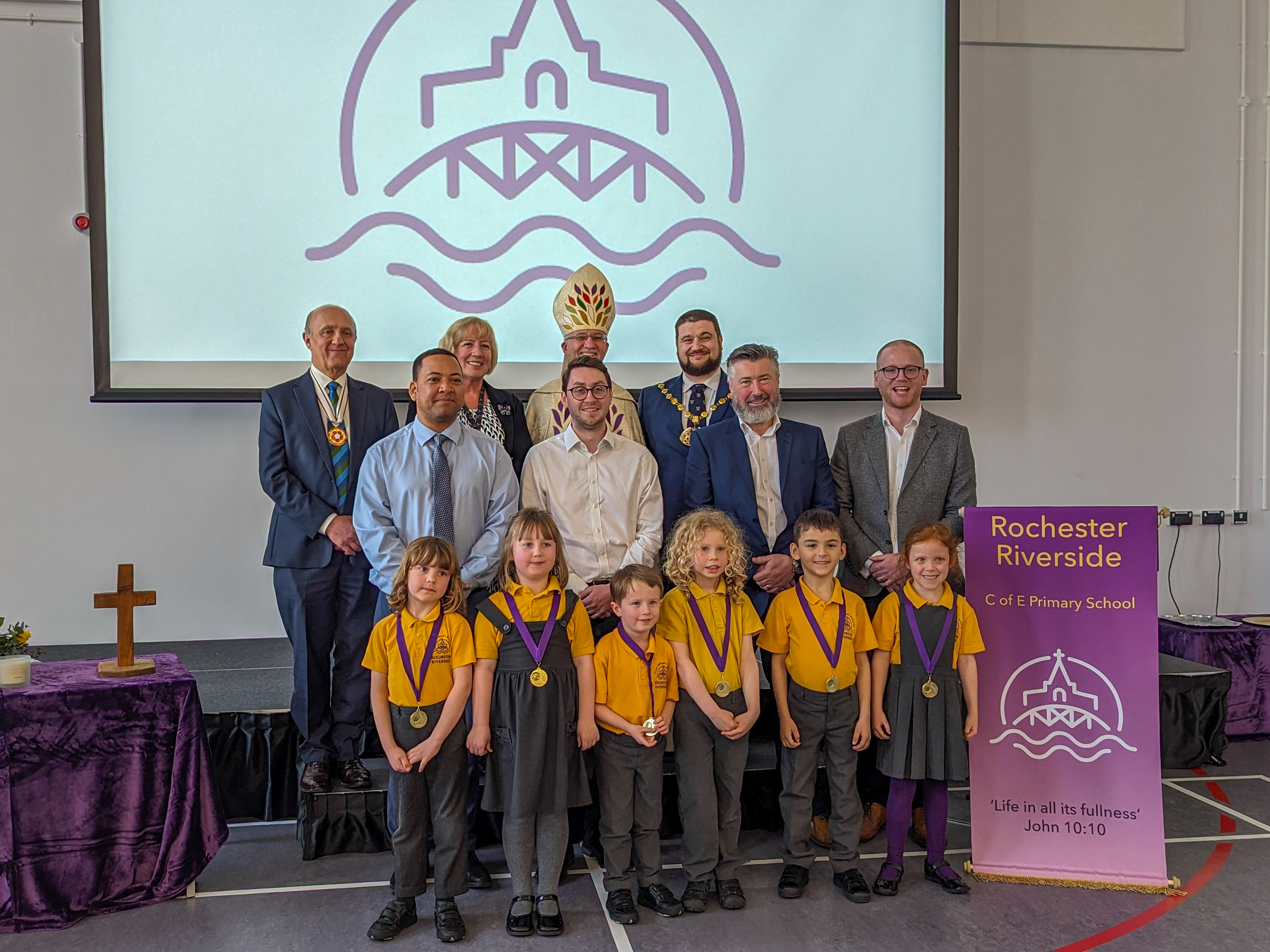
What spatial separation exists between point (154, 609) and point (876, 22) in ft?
15.1

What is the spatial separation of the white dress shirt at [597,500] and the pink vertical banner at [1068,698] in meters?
1.08

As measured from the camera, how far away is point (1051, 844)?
2826 mm

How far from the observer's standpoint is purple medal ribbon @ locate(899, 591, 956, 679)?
9.18ft

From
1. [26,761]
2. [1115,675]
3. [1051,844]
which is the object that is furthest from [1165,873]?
[26,761]

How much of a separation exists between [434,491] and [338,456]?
0.49 metres

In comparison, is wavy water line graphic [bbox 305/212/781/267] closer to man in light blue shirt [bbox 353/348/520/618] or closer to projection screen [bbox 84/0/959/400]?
projection screen [bbox 84/0/959/400]

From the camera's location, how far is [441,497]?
2.84 metres

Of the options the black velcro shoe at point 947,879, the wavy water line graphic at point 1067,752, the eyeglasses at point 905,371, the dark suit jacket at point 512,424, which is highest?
the eyeglasses at point 905,371

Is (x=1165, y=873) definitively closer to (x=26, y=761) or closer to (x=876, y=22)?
(x=26, y=761)

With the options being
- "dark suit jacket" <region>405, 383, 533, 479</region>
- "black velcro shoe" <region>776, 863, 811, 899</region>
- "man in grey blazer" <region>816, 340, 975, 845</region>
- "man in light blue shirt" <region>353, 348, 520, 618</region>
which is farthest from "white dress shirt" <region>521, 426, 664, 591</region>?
"black velcro shoe" <region>776, 863, 811, 899</region>

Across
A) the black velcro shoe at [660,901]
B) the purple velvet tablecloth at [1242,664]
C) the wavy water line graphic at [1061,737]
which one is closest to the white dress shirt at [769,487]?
the wavy water line graphic at [1061,737]

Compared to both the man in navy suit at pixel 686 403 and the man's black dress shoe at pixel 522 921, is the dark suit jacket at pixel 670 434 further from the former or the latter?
the man's black dress shoe at pixel 522 921

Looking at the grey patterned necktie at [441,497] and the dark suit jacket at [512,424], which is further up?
the dark suit jacket at [512,424]

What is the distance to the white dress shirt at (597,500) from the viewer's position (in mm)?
2939
